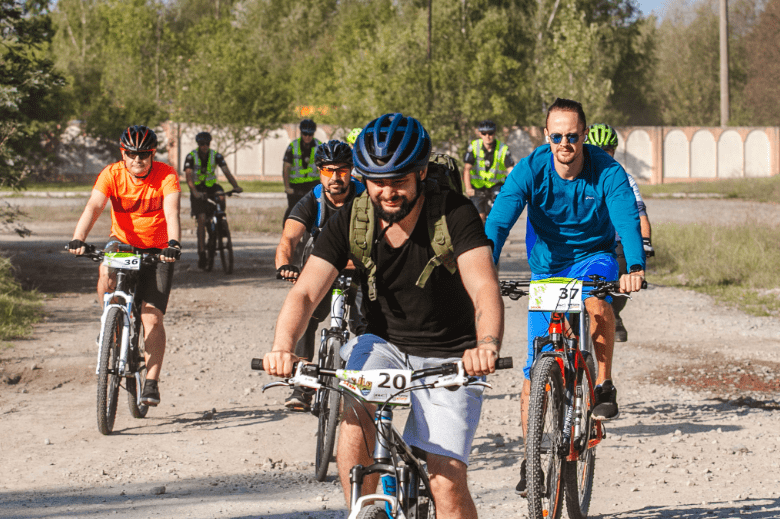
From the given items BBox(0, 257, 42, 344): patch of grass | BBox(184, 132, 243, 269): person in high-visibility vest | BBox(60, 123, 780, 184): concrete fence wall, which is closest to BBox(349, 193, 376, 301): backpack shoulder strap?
BBox(0, 257, 42, 344): patch of grass

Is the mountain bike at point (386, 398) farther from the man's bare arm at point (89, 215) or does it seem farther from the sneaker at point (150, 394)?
the man's bare arm at point (89, 215)

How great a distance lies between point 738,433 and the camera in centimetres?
660

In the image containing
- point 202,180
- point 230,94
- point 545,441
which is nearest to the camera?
point 545,441

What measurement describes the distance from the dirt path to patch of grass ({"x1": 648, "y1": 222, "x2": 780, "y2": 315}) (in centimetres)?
159

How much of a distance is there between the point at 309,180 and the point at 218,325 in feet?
11.4

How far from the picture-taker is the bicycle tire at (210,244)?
48.3 ft

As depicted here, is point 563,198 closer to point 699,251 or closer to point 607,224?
point 607,224

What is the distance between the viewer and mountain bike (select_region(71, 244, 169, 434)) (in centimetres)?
657

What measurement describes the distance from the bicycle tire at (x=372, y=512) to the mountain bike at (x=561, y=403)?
4.73ft

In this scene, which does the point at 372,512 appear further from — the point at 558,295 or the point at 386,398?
the point at 558,295

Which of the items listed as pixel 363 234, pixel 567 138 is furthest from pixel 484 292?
pixel 567 138

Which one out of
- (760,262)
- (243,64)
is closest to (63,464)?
(760,262)

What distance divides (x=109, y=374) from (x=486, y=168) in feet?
25.6

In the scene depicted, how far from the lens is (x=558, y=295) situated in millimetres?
4879
